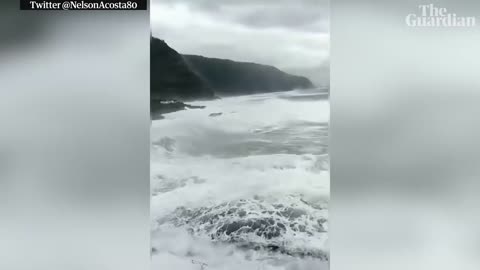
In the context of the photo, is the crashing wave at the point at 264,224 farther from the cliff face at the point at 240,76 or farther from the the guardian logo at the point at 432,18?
the the guardian logo at the point at 432,18

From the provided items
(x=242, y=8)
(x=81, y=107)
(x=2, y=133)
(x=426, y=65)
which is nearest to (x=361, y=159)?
(x=426, y=65)

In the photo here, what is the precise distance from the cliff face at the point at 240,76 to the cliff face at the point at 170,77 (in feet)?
0.13

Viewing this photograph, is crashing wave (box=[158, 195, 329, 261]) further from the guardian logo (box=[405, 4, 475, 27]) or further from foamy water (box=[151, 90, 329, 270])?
the guardian logo (box=[405, 4, 475, 27])

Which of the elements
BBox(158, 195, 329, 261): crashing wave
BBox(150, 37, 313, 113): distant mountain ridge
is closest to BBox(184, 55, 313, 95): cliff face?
BBox(150, 37, 313, 113): distant mountain ridge

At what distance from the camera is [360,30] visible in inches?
84.5

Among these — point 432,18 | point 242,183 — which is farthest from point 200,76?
point 432,18

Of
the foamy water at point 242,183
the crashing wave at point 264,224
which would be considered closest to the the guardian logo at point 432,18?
the foamy water at point 242,183

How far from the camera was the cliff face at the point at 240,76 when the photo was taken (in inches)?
85.6

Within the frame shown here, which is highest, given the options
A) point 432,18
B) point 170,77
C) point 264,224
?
point 432,18

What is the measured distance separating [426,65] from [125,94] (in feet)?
4.78

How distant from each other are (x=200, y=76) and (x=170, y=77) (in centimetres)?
15

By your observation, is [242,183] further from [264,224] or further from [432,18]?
[432,18]

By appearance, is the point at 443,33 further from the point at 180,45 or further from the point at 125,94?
the point at 125,94

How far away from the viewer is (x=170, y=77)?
7.17 feet
